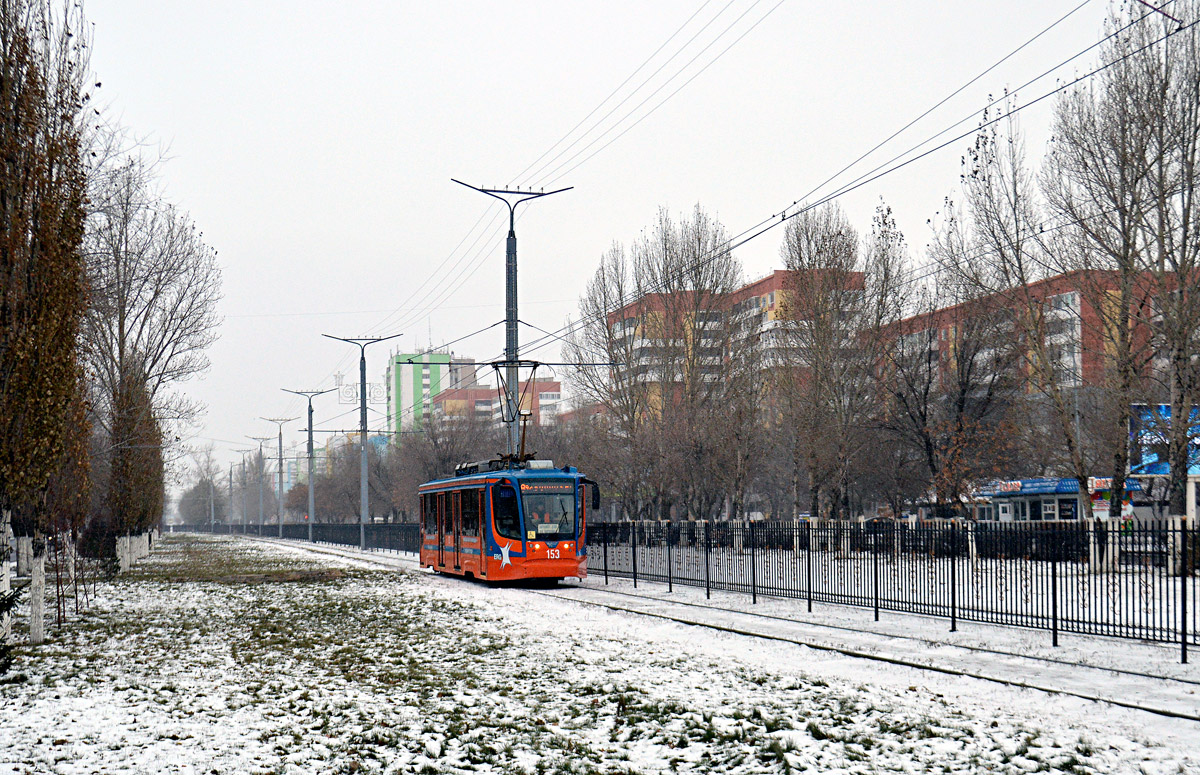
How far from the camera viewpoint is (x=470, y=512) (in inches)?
1246

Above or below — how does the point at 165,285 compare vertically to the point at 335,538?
above

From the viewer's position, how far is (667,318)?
5478 cm

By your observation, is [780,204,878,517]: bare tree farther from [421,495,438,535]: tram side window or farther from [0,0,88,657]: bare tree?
[0,0,88,657]: bare tree

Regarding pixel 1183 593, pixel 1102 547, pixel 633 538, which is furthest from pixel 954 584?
pixel 633 538

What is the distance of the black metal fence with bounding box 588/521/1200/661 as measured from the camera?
15359 millimetres

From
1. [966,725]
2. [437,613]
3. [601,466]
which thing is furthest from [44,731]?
[601,466]

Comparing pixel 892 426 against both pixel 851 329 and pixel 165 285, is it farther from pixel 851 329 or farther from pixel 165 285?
pixel 165 285

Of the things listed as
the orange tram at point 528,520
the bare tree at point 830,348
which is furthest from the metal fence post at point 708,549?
the bare tree at point 830,348

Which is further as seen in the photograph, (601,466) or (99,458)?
(601,466)

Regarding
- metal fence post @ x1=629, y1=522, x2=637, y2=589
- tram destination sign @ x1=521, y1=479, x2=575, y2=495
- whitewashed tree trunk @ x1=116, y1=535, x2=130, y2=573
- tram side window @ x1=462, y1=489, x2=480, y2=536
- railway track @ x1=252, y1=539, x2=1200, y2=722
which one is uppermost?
tram destination sign @ x1=521, y1=479, x2=575, y2=495

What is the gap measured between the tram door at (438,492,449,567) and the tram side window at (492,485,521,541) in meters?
5.60

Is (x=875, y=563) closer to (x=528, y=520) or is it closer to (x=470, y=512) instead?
(x=528, y=520)

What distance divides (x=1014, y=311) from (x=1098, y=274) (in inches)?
232

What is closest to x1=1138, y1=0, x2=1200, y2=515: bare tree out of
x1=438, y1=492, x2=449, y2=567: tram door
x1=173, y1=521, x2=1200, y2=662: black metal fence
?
x1=173, y1=521, x2=1200, y2=662: black metal fence
